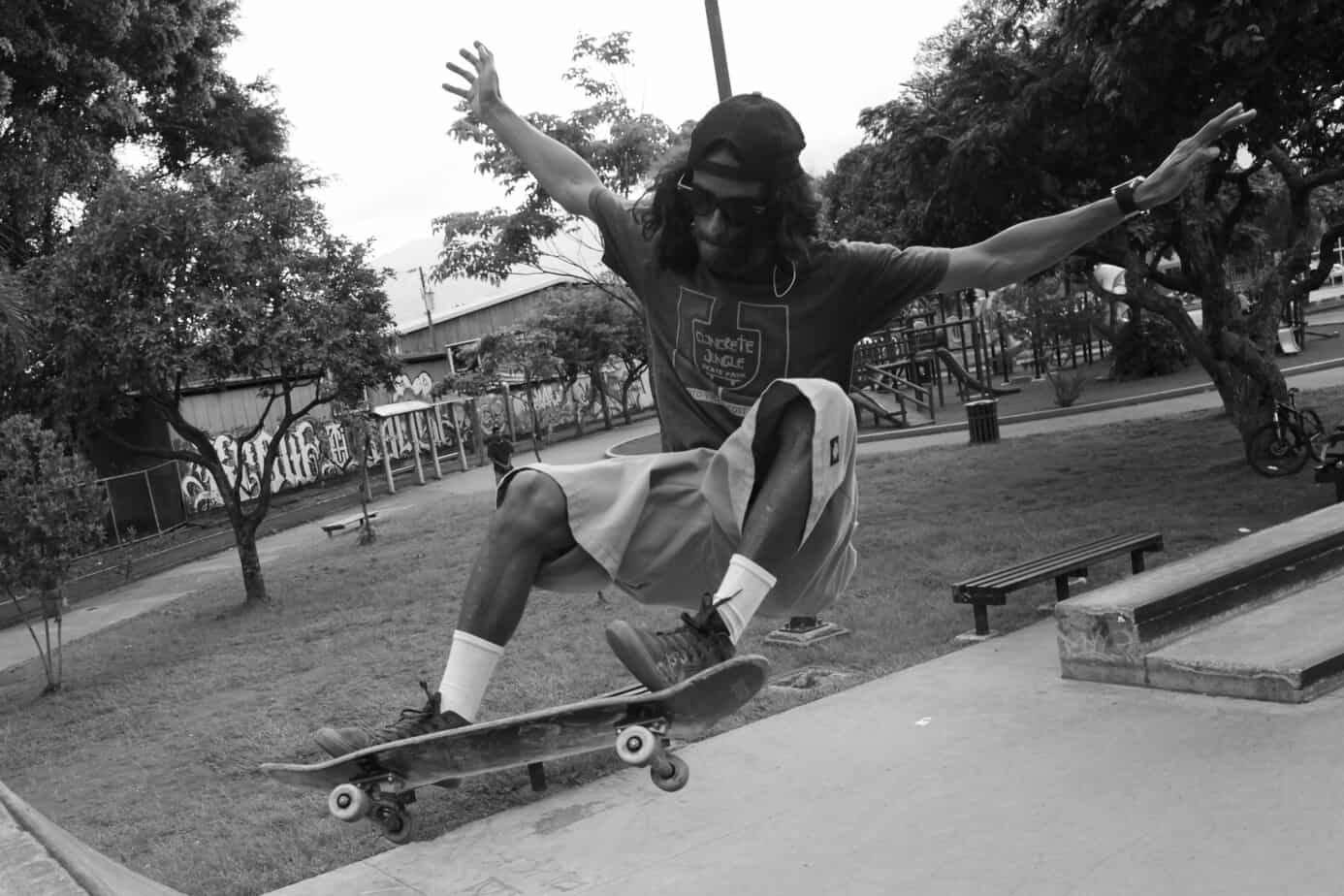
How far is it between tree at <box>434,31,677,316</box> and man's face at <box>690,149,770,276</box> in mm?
11796

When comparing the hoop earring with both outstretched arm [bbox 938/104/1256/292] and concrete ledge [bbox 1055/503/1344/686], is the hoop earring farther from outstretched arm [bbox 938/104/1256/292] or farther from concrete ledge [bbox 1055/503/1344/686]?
concrete ledge [bbox 1055/503/1344/686]

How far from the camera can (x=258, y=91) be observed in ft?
81.8

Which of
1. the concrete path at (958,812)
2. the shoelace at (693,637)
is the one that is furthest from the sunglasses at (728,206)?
the concrete path at (958,812)

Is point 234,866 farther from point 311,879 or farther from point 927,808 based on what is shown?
point 927,808

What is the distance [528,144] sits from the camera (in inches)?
155

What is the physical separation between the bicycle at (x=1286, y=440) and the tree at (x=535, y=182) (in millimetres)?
7458

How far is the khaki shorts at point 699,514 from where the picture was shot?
3219 millimetres

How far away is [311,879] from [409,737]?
10.1ft

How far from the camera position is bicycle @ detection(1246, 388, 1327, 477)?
1281 centimetres

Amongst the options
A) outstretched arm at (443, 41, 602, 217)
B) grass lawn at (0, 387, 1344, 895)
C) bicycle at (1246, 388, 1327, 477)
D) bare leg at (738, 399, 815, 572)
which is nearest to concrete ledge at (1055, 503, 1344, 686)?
grass lawn at (0, 387, 1344, 895)

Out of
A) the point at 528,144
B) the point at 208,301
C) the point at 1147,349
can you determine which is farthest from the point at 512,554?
the point at 1147,349

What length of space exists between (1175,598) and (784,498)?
4713mm

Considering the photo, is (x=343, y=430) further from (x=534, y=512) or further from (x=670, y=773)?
(x=670, y=773)

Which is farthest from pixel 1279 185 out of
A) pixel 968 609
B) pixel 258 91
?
pixel 258 91
